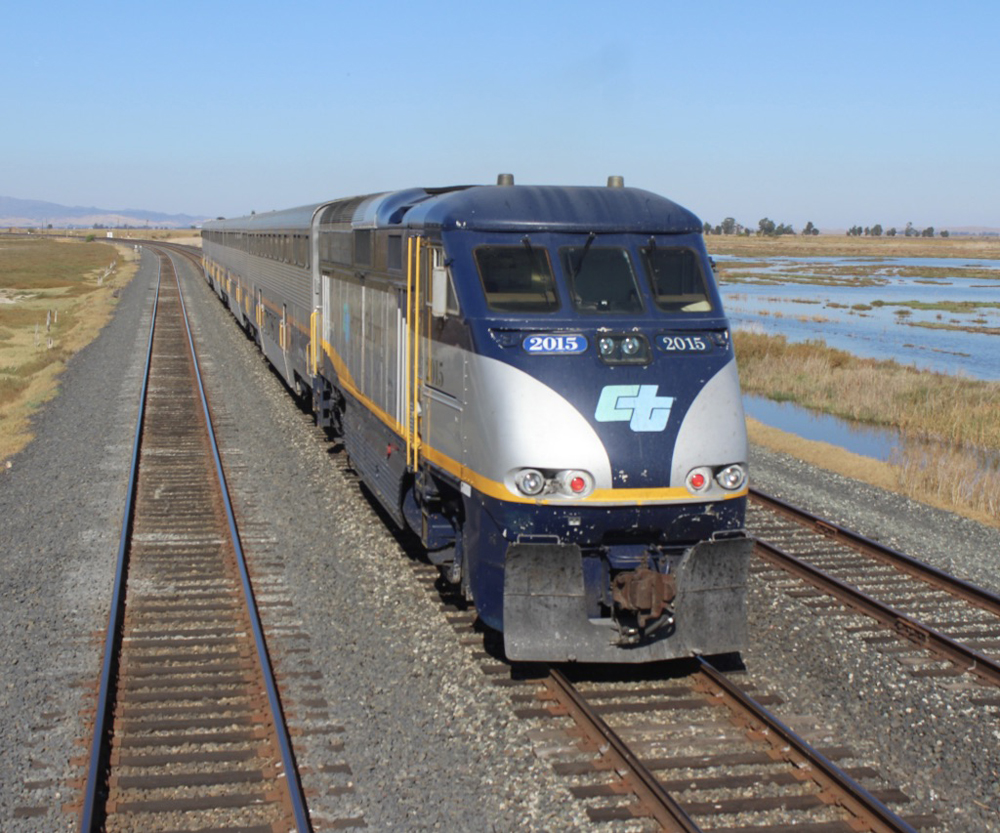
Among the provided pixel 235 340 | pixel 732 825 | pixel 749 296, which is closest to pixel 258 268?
pixel 235 340

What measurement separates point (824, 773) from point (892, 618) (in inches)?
131

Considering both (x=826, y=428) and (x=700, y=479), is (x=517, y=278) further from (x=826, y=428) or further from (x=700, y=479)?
(x=826, y=428)

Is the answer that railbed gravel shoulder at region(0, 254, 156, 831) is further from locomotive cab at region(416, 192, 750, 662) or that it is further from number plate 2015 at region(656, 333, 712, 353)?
number plate 2015 at region(656, 333, 712, 353)

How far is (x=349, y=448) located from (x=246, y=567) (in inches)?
117

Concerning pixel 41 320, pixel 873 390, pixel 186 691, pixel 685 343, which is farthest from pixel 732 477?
pixel 41 320

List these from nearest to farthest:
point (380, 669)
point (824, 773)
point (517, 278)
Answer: point (824, 773) → point (517, 278) → point (380, 669)

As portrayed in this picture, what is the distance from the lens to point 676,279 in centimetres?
828

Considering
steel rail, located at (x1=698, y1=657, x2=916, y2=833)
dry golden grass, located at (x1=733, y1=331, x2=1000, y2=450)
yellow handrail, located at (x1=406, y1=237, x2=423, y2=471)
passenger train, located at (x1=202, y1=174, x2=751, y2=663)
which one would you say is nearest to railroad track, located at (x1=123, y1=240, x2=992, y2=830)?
steel rail, located at (x1=698, y1=657, x2=916, y2=833)

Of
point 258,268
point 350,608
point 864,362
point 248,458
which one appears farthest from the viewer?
point 864,362

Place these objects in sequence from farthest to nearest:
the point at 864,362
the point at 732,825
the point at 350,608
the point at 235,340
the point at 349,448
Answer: the point at 864,362
the point at 235,340
the point at 349,448
the point at 350,608
the point at 732,825

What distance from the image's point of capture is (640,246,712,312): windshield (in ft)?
26.8

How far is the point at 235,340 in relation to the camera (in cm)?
3083

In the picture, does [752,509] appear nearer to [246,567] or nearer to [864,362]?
[246,567]

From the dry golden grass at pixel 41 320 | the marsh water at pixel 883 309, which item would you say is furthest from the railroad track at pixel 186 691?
the marsh water at pixel 883 309
